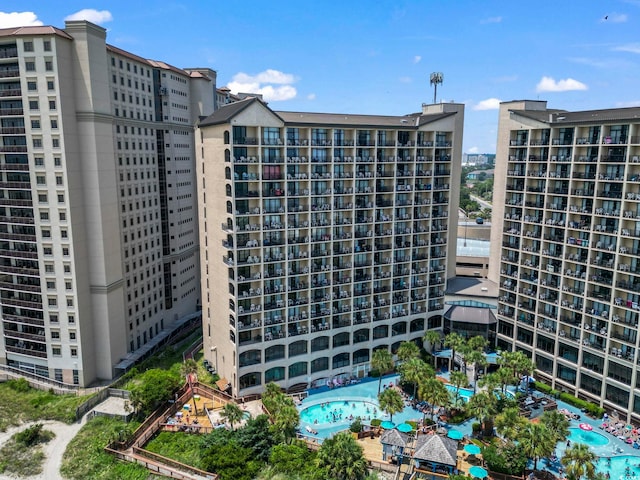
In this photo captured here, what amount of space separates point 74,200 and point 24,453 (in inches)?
1301

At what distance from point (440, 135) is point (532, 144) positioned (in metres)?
13.8

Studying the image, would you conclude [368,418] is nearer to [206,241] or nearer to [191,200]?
[206,241]

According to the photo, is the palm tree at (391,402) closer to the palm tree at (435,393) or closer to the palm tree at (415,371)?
the palm tree at (435,393)

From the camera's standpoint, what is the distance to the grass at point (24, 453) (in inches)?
2199

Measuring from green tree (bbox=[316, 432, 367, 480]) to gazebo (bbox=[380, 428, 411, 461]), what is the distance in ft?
23.8

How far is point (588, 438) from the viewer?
198 ft

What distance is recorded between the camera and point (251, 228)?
219ft

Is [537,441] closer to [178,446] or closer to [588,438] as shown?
[588,438]

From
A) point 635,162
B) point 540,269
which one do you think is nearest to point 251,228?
point 540,269

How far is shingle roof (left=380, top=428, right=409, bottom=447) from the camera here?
55531 mm

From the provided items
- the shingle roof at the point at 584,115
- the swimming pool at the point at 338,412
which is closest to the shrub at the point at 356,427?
the swimming pool at the point at 338,412

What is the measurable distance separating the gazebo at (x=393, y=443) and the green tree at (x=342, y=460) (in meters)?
7.25

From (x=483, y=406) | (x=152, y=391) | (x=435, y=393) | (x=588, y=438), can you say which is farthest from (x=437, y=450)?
(x=152, y=391)

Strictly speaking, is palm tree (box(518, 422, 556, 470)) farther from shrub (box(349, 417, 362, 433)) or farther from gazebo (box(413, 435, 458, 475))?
shrub (box(349, 417, 362, 433))
